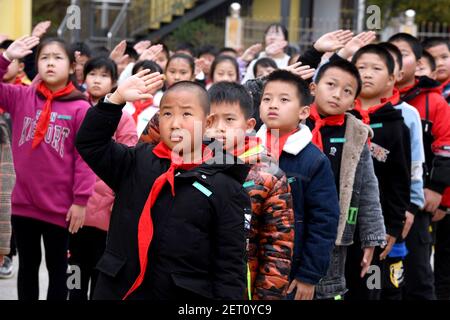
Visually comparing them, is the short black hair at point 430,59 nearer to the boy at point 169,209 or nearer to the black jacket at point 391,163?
the black jacket at point 391,163

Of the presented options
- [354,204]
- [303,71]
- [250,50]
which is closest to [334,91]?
[303,71]

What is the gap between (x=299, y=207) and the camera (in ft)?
16.7

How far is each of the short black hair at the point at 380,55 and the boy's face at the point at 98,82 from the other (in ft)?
5.77

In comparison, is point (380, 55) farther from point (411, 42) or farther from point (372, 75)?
point (411, 42)

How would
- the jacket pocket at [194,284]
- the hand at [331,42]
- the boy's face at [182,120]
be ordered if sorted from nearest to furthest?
the jacket pocket at [194,284]
the boy's face at [182,120]
the hand at [331,42]

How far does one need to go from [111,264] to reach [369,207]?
219 centimetres

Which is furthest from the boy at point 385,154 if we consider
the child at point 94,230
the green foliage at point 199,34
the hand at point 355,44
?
the green foliage at point 199,34

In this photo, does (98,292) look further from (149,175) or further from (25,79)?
(25,79)

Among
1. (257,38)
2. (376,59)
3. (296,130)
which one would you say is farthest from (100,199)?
(257,38)

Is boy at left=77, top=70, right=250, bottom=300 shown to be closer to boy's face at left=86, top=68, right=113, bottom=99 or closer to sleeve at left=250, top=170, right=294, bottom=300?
sleeve at left=250, top=170, right=294, bottom=300

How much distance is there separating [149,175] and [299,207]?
124 centimetres

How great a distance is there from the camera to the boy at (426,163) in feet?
23.0

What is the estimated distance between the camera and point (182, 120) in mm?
4086

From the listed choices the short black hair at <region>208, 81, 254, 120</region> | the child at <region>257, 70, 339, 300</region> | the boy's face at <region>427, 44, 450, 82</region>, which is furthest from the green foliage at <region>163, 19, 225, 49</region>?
the short black hair at <region>208, 81, 254, 120</region>
